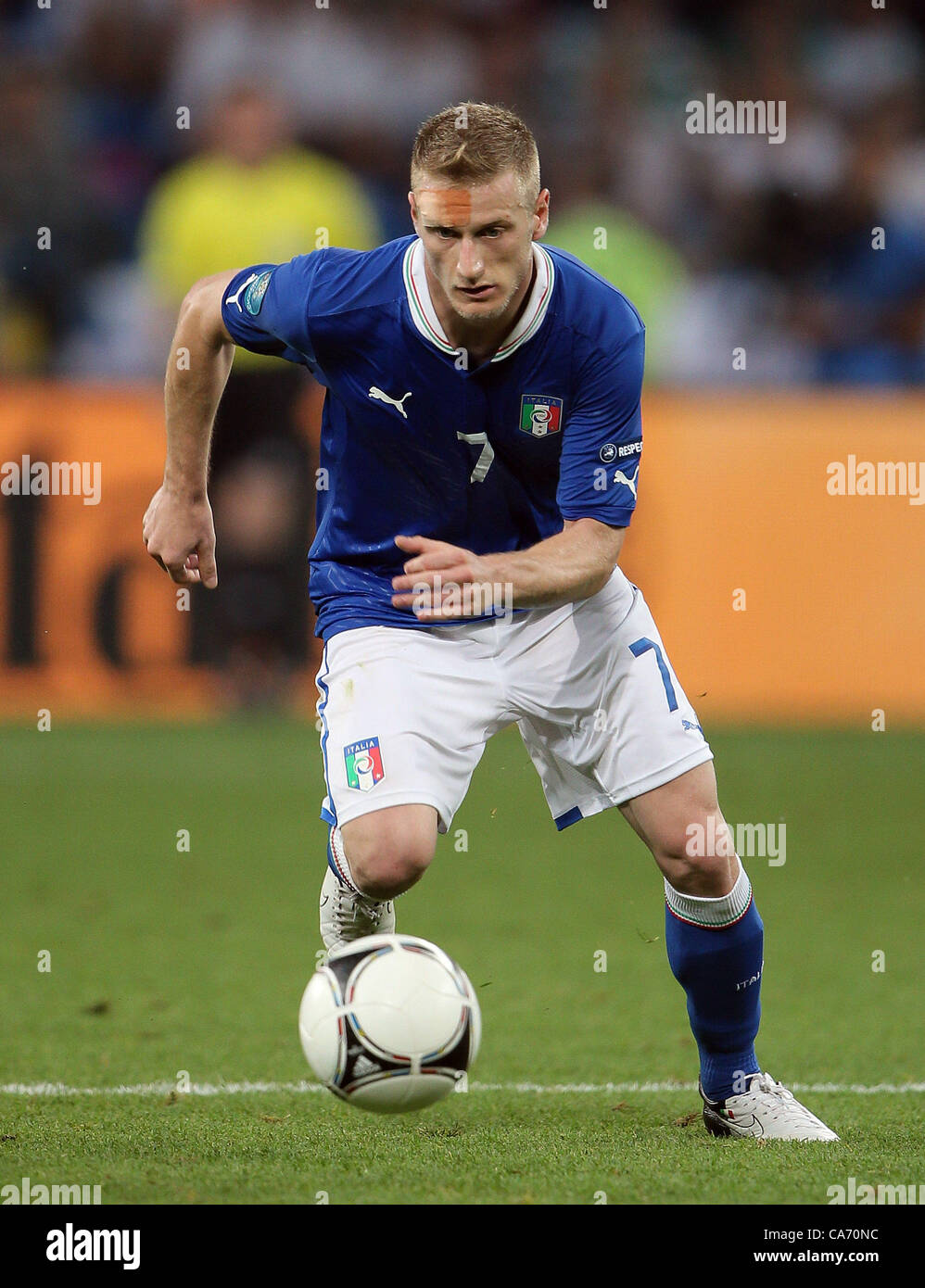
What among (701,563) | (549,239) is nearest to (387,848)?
(701,563)

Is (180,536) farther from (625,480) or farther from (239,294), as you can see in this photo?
(625,480)

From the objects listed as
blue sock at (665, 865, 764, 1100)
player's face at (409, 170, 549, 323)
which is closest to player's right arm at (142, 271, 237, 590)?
player's face at (409, 170, 549, 323)

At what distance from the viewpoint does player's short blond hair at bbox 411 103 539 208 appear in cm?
390

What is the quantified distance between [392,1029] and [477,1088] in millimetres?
1062

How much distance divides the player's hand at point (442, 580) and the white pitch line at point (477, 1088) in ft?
4.73

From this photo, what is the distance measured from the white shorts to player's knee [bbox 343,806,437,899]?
4cm

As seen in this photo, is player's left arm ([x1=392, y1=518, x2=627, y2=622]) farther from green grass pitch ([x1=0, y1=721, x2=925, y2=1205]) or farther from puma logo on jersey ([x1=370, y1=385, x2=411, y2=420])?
green grass pitch ([x1=0, y1=721, x2=925, y2=1205])

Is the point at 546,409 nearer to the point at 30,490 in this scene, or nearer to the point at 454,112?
the point at 454,112

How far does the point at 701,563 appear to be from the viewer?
10391mm

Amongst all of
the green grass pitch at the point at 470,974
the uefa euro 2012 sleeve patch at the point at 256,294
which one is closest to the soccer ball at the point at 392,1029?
the green grass pitch at the point at 470,974

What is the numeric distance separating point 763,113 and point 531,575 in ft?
→ 36.1

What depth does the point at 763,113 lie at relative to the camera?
550 inches

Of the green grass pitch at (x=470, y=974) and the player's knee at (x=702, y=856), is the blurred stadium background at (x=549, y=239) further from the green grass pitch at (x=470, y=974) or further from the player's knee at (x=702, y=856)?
the player's knee at (x=702, y=856)

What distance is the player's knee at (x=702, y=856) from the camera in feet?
13.7
